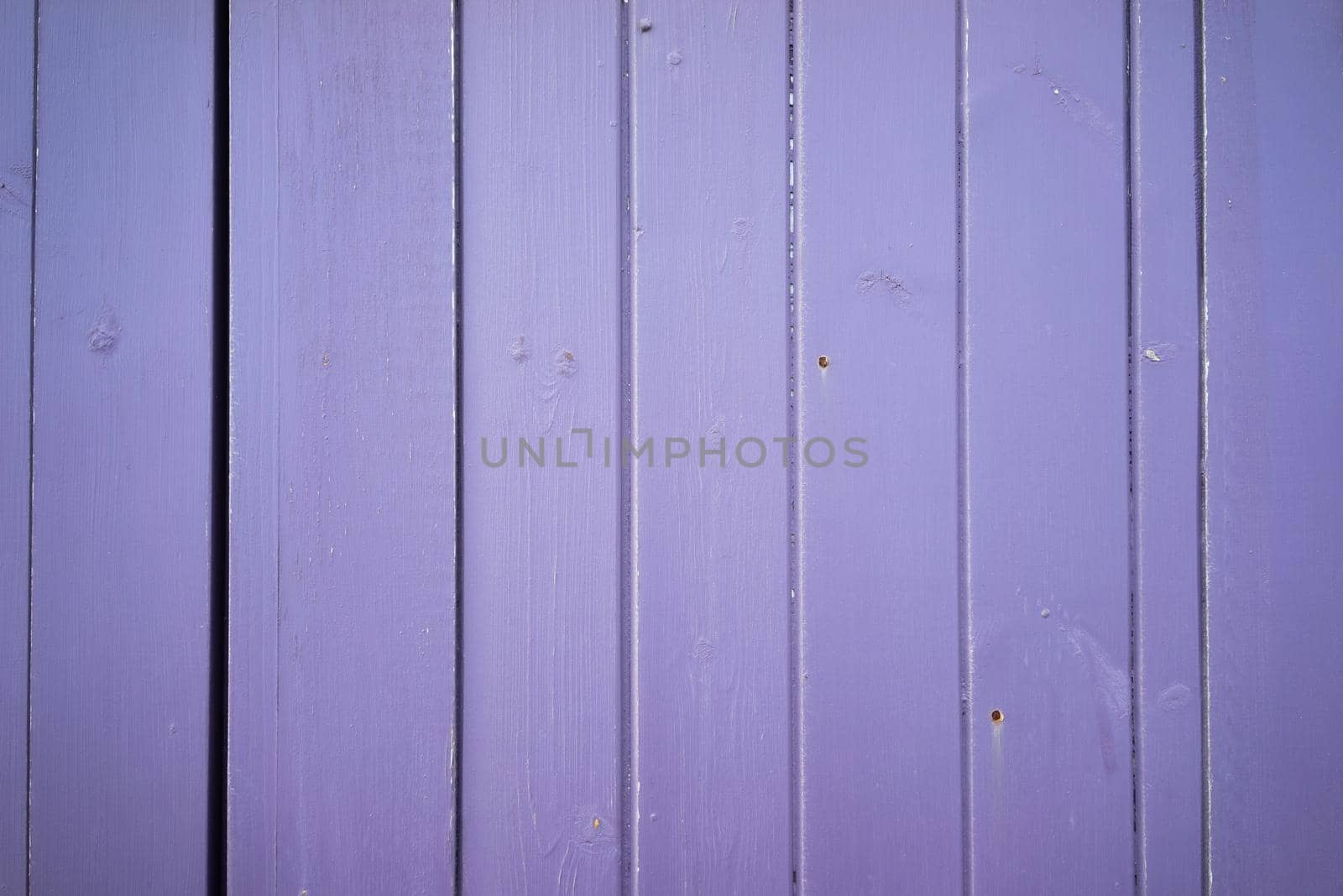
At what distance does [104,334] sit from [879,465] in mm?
811

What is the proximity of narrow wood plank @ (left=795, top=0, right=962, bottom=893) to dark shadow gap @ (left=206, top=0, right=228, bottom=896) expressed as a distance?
60 centimetres

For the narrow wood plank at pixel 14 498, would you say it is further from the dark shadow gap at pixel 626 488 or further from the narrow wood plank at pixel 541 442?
the dark shadow gap at pixel 626 488

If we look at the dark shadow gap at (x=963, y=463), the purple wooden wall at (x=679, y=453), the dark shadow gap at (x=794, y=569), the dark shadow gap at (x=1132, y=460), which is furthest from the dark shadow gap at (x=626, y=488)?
the dark shadow gap at (x=1132, y=460)

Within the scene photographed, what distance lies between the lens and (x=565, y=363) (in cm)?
82

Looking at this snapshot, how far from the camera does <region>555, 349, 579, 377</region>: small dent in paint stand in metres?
0.82

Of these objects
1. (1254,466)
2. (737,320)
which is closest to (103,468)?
(737,320)

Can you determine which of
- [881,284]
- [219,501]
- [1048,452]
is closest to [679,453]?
[881,284]

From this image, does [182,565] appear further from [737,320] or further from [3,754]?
[737,320]

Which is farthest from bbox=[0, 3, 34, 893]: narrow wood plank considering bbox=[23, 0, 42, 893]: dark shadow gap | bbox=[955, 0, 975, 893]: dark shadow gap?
bbox=[955, 0, 975, 893]: dark shadow gap

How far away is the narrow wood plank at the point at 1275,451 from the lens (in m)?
0.82

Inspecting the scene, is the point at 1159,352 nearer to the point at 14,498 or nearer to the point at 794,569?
the point at 794,569

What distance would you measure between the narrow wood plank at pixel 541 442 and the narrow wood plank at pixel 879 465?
0.67 ft

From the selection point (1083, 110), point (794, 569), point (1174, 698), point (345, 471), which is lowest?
point (1174, 698)

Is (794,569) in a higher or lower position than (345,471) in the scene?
lower
